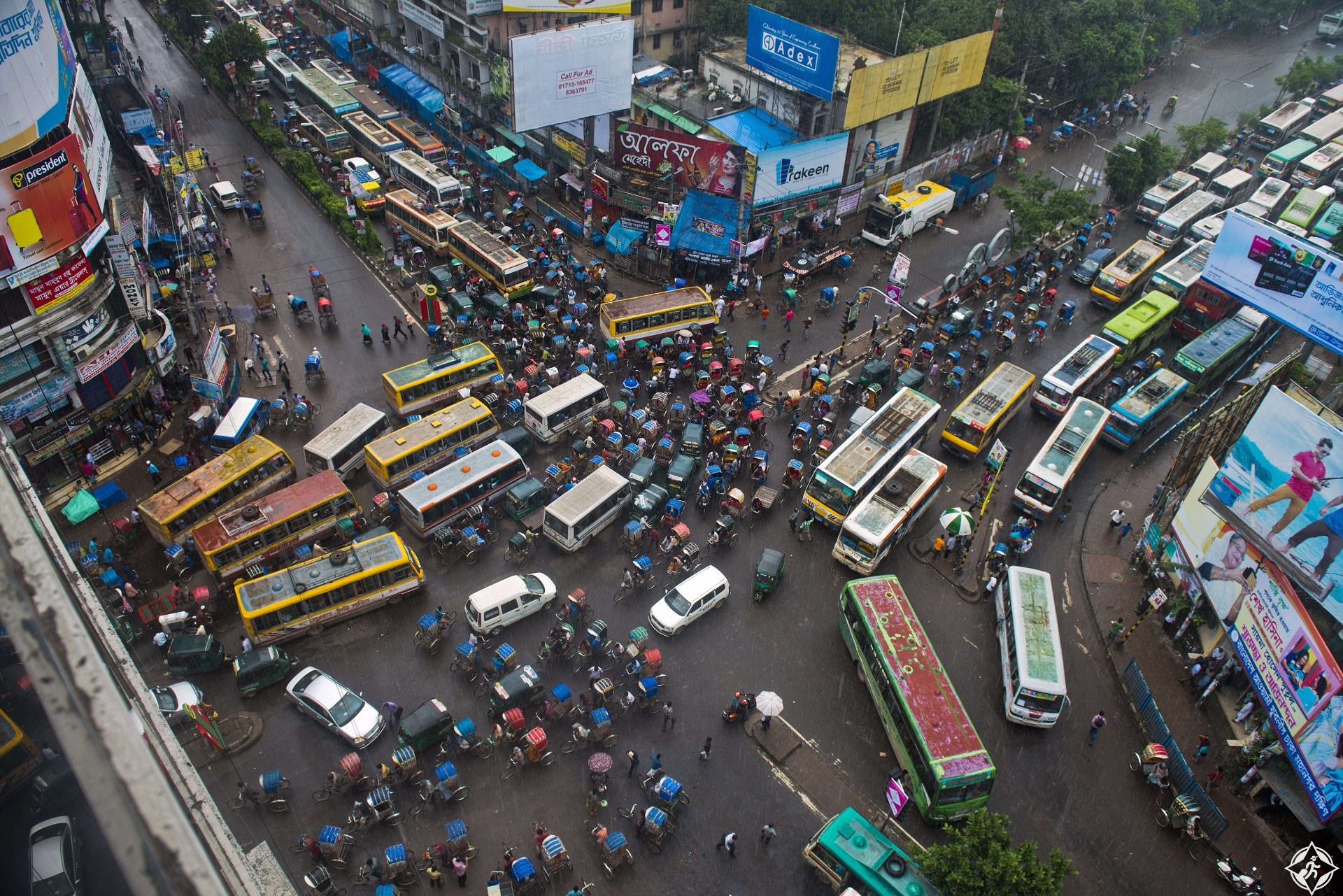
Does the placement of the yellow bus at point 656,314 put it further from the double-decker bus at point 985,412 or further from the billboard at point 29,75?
the billboard at point 29,75

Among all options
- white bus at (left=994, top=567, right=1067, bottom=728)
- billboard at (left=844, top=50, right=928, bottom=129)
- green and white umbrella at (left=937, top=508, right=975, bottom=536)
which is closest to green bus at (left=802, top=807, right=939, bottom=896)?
white bus at (left=994, top=567, right=1067, bottom=728)

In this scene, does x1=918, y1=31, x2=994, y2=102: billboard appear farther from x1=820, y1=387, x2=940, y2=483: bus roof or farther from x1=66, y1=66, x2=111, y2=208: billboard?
x1=66, y1=66, x2=111, y2=208: billboard

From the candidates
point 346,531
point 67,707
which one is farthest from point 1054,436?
point 67,707

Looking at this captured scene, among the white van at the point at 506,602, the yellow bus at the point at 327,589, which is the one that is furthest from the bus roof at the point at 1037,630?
the yellow bus at the point at 327,589

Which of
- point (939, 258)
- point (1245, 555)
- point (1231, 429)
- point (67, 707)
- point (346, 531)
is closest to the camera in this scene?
point (67, 707)

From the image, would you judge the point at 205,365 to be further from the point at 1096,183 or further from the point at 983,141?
the point at 1096,183

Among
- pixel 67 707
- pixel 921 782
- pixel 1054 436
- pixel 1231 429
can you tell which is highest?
pixel 67 707
